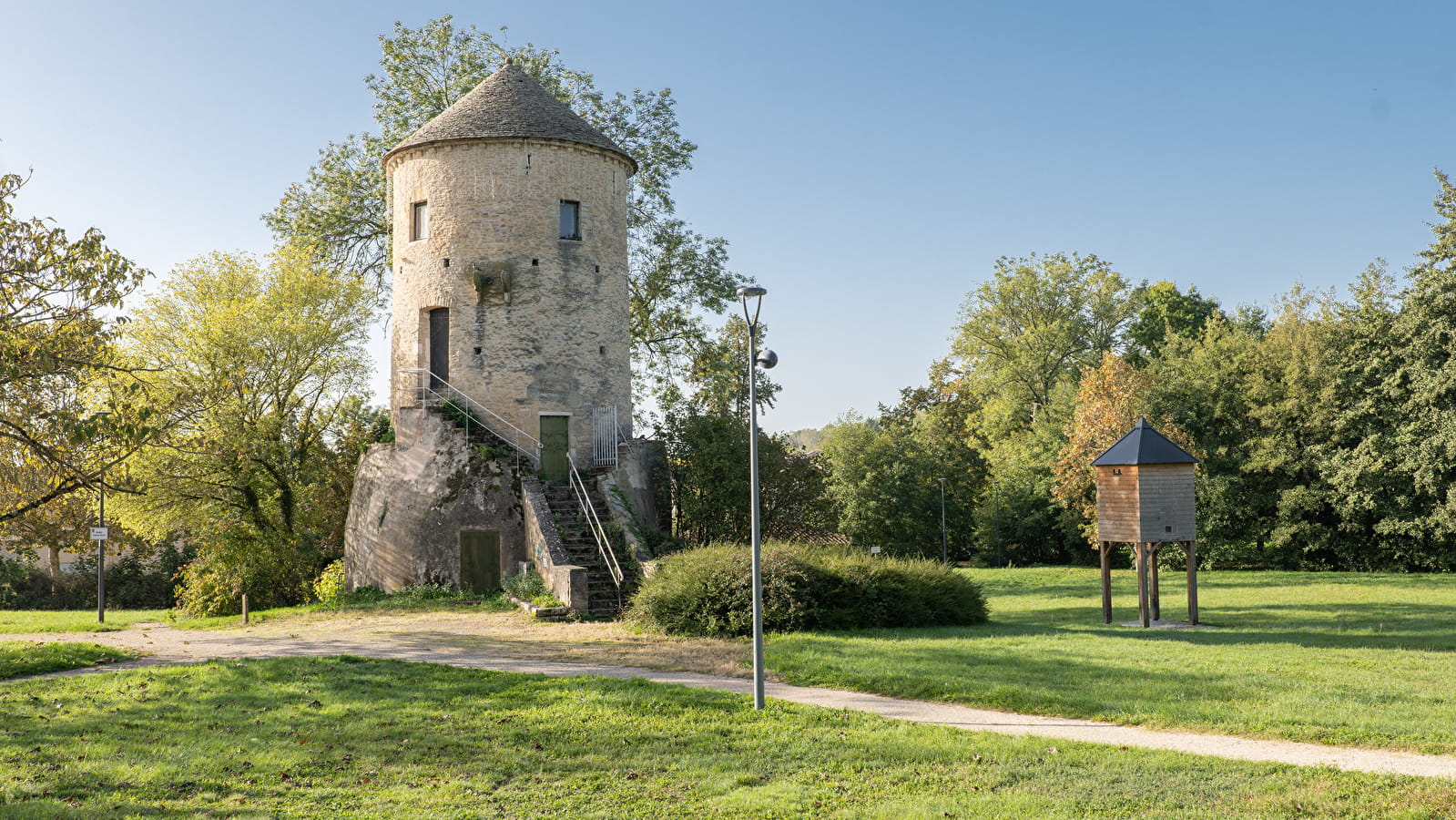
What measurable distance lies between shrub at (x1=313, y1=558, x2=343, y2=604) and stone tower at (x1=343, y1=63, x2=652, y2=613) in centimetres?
102

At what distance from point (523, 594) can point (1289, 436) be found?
3223cm

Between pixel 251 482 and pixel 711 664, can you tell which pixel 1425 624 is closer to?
pixel 711 664

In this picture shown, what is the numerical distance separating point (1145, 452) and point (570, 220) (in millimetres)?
16526

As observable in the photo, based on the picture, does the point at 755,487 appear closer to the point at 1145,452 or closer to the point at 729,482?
the point at 1145,452

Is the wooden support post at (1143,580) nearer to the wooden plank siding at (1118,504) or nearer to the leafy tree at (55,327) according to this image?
the wooden plank siding at (1118,504)

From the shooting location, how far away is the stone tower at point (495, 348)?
26.4 meters

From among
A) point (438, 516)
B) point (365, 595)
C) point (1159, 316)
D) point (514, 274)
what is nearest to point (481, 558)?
point (438, 516)

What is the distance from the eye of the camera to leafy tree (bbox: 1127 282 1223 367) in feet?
185

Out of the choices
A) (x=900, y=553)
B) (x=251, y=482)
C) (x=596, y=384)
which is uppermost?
(x=596, y=384)

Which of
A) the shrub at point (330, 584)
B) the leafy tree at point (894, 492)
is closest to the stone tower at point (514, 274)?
the shrub at point (330, 584)

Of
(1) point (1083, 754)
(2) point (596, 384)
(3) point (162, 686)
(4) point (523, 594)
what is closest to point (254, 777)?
(3) point (162, 686)

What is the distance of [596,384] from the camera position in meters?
28.6

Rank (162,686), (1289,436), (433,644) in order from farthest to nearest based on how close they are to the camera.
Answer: (1289,436) < (433,644) < (162,686)

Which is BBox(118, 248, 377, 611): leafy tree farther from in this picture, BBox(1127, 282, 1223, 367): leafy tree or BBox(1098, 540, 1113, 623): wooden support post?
BBox(1127, 282, 1223, 367): leafy tree
